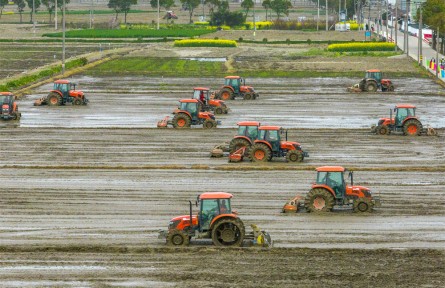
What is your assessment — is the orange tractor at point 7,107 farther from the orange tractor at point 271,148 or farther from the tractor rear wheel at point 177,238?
the tractor rear wheel at point 177,238

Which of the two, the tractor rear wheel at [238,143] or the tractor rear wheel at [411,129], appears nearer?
the tractor rear wheel at [238,143]

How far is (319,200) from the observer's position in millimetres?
33875

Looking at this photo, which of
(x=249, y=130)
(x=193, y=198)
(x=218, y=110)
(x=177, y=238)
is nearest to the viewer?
(x=177, y=238)

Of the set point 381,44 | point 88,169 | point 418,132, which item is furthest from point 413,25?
point 88,169

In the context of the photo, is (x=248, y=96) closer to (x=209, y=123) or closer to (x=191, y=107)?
(x=191, y=107)

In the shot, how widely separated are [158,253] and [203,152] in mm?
18355

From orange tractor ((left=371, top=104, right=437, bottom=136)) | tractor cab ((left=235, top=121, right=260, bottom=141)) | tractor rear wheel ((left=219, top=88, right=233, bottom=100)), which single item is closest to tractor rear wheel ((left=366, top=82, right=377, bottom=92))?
tractor rear wheel ((left=219, top=88, right=233, bottom=100))

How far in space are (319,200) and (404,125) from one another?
64.6ft

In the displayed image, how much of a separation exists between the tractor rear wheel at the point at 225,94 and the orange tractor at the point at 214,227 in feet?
137

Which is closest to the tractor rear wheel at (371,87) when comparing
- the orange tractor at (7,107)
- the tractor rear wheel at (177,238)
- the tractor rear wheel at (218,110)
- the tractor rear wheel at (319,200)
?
the tractor rear wheel at (218,110)

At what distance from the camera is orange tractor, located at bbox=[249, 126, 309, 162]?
143 ft

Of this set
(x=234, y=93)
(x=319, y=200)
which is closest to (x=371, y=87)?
(x=234, y=93)

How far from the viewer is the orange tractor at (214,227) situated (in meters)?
29.0

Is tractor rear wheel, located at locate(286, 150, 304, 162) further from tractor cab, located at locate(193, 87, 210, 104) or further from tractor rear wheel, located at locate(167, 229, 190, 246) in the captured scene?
tractor cab, located at locate(193, 87, 210, 104)
